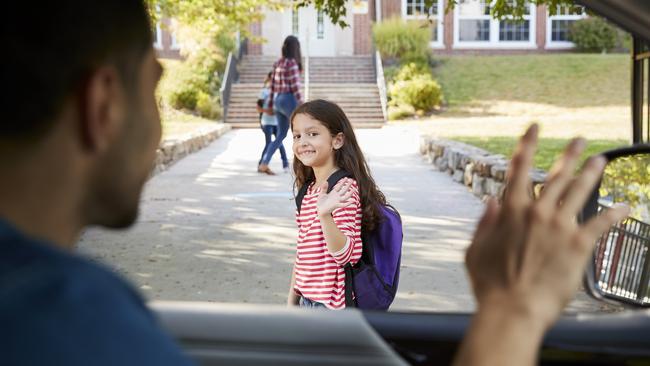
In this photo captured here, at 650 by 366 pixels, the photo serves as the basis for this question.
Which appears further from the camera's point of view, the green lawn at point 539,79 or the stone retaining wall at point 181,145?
the green lawn at point 539,79

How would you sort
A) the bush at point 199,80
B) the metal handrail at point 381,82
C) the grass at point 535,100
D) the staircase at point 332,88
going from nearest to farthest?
1. the grass at point 535,100
2. the metal handrail at point 381,82
3. the staircase at point 332,88
4. the bush at point 199,80

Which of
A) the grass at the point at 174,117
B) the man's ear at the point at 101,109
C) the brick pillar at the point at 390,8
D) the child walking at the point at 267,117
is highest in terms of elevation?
the brick pillar at the point at 390,8

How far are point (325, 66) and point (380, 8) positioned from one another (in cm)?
476

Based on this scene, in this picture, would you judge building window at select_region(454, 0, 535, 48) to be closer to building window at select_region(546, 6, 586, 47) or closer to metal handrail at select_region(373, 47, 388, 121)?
building window at select_region(546, 6, 586, 47)

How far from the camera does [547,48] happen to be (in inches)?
1417

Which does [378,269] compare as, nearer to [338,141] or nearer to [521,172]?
[338,141]

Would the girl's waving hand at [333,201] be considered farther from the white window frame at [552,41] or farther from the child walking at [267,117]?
the white window frame at [552,41]

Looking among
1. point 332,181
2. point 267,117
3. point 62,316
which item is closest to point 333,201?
point 332,181

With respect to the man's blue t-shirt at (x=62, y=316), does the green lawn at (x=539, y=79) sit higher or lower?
lower

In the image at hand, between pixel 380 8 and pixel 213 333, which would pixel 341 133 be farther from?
pixel 380 8

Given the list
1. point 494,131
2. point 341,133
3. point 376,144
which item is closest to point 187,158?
point 376,144

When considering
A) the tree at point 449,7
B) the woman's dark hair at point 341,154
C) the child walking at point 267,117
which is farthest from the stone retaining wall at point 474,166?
the woman's dark hair at point 341,154

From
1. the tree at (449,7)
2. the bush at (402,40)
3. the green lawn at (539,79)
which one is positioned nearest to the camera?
the tree at (449,7)

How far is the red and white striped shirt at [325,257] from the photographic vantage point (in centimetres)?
352
